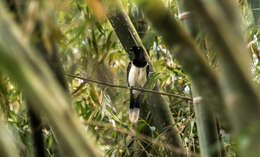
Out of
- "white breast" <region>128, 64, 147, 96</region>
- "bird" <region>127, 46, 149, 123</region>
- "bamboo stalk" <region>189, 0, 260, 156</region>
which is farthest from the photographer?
"white breast" <region>128, 64, 147, 96</region>

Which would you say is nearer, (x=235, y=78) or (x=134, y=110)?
(x=235, y=78)

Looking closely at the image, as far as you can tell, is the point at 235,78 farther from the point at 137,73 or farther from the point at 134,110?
the point at 137,73

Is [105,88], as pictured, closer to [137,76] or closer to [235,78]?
[137,76]

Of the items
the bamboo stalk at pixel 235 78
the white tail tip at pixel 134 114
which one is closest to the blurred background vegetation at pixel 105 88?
the white tail tip at pixel 134 114

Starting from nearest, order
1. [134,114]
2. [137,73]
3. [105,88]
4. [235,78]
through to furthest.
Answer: [235,78] → [105,88] → [134,114] → [137,73]

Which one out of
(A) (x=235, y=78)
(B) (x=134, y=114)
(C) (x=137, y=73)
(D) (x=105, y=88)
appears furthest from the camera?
(C) (x=137, y=73)

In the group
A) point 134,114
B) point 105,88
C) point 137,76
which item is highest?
point 137,76

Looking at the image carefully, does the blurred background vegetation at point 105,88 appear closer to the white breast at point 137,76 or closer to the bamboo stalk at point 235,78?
the white breast at point 137,76

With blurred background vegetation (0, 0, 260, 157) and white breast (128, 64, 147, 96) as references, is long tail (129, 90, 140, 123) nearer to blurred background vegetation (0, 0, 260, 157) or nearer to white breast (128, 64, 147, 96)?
blurred background vegetation (0, 0, 260, 157)

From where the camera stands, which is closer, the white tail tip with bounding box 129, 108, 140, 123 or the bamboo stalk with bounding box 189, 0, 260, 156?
the bamboo stalk with bounding box 189, 0, 260, 156

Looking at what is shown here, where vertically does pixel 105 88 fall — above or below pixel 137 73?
below

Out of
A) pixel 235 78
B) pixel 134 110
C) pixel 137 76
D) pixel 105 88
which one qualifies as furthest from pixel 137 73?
pixel 235 78

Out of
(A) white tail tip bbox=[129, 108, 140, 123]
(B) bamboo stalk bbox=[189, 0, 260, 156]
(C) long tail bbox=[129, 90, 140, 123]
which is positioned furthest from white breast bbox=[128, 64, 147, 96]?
(B) bamboo stalk bbox=[189, 0, 260, 156]

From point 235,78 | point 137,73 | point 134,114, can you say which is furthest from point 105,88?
point 235,78
